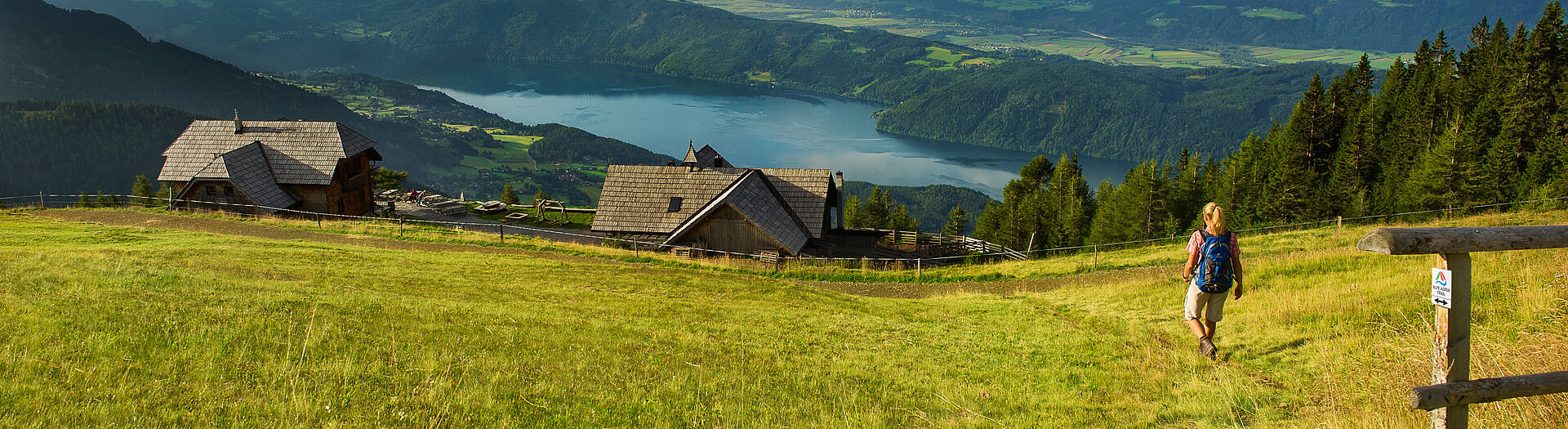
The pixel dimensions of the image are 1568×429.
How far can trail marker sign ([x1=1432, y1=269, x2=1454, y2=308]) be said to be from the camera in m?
4.67

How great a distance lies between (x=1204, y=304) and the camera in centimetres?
990

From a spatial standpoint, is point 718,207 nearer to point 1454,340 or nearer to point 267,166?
point 267,166

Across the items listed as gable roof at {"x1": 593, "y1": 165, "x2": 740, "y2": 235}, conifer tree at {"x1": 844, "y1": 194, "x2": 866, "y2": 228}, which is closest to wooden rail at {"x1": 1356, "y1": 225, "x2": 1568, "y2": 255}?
gable roof at {"x1": 593, "y1": 165, "x2": 740, "y2": 235}

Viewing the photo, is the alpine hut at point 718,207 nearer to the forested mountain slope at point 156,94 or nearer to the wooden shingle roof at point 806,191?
the wooden shingle roof at point 806,191

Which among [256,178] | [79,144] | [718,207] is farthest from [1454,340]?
[79,144]

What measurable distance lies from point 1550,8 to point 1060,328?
5203 centimetres

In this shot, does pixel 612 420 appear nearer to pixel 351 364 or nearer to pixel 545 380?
pixel 545 380

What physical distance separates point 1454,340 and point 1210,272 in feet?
15.8

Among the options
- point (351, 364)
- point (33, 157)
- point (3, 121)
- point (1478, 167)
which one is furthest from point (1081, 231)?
point (3, 121)

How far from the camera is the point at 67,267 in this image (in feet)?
43.9

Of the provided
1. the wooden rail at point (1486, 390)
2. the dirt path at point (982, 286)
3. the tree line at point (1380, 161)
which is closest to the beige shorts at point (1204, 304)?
the wooden rail at point (1486, 390)

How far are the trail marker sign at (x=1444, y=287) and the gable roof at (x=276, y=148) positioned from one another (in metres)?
44.2

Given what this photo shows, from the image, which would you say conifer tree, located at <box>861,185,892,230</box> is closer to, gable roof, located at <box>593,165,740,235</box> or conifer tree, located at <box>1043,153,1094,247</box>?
conifer tree, located at <box>1043,153,1094,247</box>

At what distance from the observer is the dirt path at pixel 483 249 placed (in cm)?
2278
